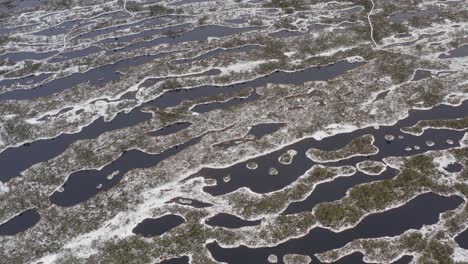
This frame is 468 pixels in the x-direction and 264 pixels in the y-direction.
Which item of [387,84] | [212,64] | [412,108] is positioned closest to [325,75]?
[387,84]

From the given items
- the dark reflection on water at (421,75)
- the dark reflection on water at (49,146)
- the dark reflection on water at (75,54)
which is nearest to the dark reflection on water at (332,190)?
the dark reflection on water at (421,75)

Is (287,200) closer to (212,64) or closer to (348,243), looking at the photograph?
(348,243)

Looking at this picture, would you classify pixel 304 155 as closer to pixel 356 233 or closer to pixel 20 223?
pixel 356 233

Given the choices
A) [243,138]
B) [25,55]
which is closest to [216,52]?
[243,138]

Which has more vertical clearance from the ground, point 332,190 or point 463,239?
point 332,190

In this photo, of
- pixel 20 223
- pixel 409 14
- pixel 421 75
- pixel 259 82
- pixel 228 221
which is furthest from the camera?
pixel 409 14

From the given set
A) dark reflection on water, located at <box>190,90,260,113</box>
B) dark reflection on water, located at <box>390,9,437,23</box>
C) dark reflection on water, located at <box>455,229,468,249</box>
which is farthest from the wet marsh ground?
dark reflection on water, located at <box>390,9,437,23</box>

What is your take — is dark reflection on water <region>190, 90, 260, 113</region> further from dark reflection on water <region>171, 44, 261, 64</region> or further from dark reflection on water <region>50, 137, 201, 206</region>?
dark reflection on water <region>171, 44, 261, 64</region>

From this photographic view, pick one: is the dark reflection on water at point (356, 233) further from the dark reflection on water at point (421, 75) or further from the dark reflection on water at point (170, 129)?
the dark reflection on water at point (421, 75)
